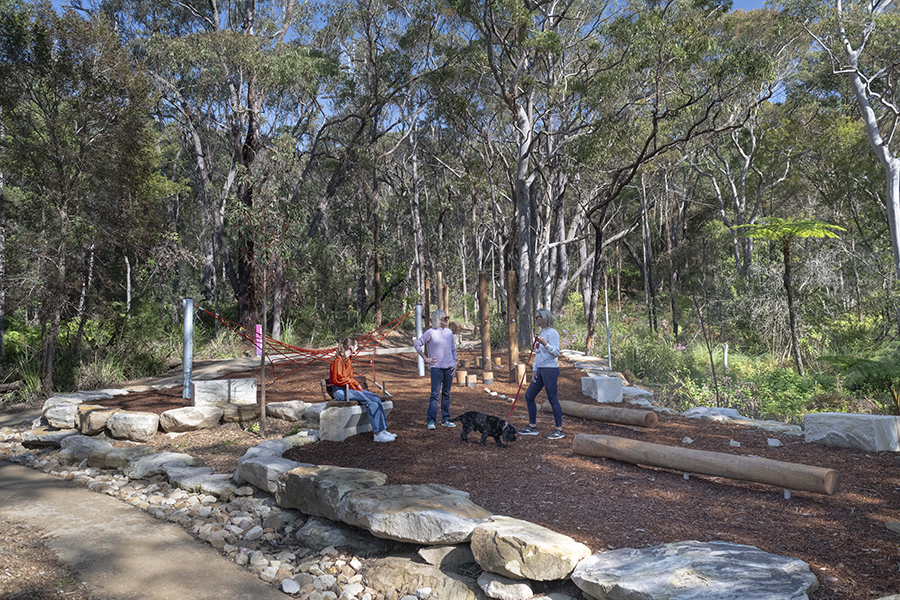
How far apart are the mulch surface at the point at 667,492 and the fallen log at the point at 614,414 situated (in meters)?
0.12

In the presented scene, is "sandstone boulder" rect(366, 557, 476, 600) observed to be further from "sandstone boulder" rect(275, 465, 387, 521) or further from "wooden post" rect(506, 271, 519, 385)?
"wooden post" rect(506, 271, 519, 385)

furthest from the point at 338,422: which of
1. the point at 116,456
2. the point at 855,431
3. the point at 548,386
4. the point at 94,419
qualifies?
the point at 855,431

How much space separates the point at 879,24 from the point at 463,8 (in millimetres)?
9982

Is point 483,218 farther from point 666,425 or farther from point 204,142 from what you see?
point 666,425

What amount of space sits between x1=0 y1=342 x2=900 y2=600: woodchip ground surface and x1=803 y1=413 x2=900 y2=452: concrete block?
0.48ft

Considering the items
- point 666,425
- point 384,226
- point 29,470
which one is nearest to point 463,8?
point 666,425

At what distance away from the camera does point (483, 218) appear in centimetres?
3222

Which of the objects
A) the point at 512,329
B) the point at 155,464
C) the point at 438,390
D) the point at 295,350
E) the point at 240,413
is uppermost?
the point at 512,329

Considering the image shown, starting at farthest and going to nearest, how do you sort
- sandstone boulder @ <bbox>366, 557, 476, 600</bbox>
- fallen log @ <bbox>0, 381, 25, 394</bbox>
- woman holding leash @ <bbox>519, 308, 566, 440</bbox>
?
fallen log @ <bbox>0, 381, 25, 394</bbox> < woman holding leash @ <bbox>519, 308, 566, 440</bbox> < sandstone boulder @ <bbox>366, 557, 476, 600</bbox>

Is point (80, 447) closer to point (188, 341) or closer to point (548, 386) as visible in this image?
point (188, 341)

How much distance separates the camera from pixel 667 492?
15.4 feet

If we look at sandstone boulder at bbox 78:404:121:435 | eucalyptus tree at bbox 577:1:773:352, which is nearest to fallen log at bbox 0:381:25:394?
sandstone boulder at bbox 78:404:121:435

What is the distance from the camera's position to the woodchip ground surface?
364 cm

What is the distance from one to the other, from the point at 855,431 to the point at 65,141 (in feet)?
41.0
